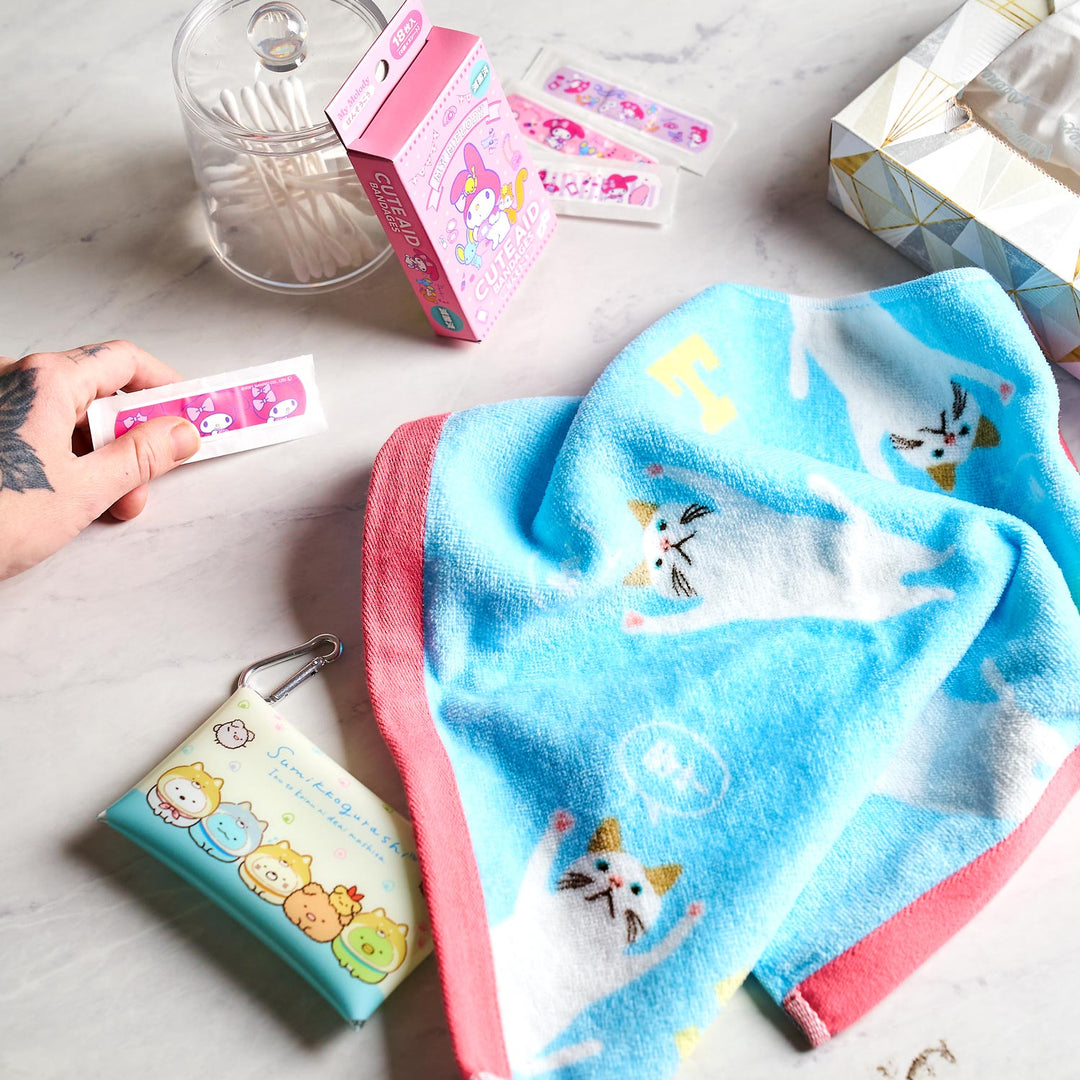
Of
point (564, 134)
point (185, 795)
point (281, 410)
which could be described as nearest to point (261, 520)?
point (281, 410)

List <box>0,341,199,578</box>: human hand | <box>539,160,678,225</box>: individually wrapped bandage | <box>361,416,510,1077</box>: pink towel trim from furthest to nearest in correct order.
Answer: <box>539,160,678,225</box>: individually wrapped bandage < <box>0,341,199,578</box>: human hand < <box>361,416,510,1077</box>: pink towel trim

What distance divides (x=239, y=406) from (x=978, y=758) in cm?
57

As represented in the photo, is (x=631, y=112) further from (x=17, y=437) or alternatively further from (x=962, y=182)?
(x=17, y=437)

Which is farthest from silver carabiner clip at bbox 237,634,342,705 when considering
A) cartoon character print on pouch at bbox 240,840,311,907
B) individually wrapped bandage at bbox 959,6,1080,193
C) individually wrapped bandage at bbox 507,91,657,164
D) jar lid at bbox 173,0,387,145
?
individually wrapped bandage at bbox 959,6,1080,193

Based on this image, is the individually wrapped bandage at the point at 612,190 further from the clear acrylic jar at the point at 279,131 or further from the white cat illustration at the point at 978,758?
the white cat illustration at the point at 978,758

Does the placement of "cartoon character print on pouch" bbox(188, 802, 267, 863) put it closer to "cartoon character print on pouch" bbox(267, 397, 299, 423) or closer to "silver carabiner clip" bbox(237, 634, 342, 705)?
"silver carabiner clip" bbox(237, 634, 342, 705)

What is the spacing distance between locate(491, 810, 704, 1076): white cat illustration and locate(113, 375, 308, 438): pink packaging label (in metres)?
0.39

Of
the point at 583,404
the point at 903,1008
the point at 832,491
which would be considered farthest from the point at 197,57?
the point at 903,1008

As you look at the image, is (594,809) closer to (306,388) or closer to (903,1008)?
(903,1008)

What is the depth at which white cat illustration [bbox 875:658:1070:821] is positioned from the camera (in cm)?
58

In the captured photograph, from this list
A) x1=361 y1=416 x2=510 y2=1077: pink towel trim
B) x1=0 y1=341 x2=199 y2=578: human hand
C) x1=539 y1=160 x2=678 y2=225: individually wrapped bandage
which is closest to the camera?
x1=361 y1=416 x2=510 y2=1077: pink towel trim

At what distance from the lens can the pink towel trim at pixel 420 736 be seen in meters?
0.57

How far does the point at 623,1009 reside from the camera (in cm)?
57

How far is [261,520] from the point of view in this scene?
2.51 ft
